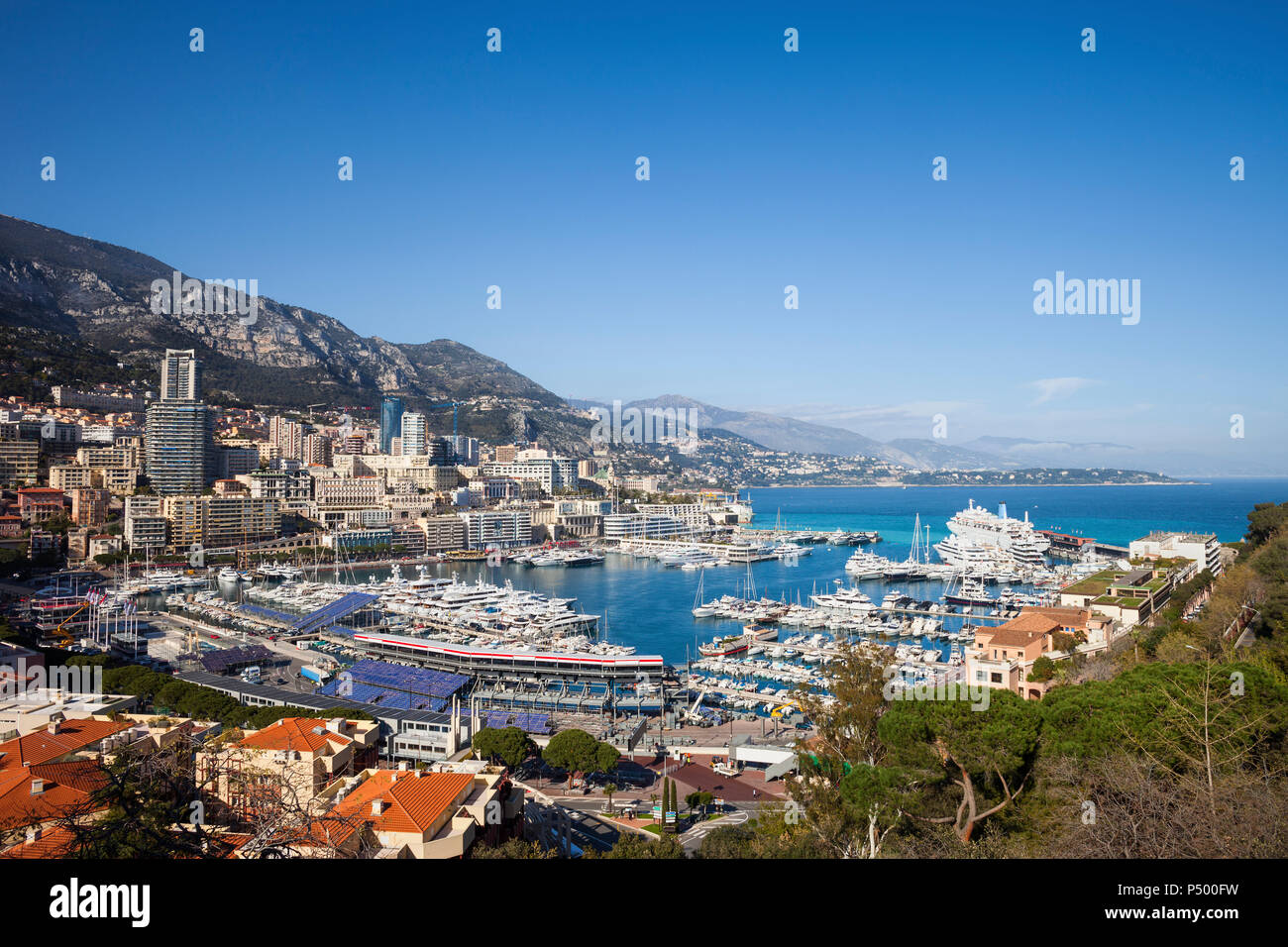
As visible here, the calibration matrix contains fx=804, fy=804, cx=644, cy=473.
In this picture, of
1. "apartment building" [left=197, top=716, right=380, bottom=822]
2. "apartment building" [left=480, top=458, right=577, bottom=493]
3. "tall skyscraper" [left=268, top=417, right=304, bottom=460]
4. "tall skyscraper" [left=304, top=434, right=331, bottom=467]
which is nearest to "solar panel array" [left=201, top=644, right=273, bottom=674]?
"apartment building" [left=197, top=716, right=380, bottom=822]

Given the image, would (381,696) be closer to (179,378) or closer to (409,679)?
(409,679)

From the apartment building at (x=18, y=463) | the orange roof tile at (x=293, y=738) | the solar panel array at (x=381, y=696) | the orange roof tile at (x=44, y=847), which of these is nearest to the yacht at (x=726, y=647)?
the solar panel array at (x=381, y=696)

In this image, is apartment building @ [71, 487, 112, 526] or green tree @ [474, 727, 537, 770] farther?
apartment building @ [71, 487, 112, 526]

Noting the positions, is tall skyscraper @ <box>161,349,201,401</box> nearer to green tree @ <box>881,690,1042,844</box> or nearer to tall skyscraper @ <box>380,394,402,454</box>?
tall skyscraper @ <box>380,394,402,454</box>

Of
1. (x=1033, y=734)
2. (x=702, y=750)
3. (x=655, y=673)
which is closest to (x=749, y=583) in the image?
(x=655, y=673)

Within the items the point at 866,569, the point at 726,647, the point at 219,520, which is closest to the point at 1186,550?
the point at 866,569
